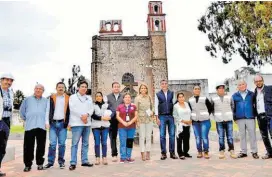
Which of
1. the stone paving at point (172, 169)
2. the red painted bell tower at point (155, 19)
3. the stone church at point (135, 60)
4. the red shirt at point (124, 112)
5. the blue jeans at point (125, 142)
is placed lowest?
the stone paving at point (172, 169)

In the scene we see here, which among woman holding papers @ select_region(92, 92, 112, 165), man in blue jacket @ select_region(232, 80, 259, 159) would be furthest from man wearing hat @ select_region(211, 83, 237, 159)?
woman holding papers @ select_region(92, 92, 112, 165)

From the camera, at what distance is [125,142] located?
604 centimetres

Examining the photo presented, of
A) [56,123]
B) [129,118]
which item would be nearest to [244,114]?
[129,118]

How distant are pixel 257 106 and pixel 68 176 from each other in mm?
3726

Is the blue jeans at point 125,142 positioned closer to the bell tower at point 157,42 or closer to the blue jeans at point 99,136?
the blue jeans at point 99,136

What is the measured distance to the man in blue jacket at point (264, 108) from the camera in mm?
5828

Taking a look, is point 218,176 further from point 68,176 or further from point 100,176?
point 68,176

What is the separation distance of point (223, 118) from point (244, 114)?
0.40 metres

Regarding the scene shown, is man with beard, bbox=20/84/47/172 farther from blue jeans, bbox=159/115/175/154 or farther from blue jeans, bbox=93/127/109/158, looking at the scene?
blue jeans, bbox=159/115/175/154

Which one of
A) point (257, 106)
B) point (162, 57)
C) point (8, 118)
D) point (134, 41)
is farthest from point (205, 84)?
point (8, 118)

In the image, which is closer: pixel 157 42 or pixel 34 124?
pixel 34 124

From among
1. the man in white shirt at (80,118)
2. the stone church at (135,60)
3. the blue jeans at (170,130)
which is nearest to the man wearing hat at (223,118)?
the blue jeans at (170,130)

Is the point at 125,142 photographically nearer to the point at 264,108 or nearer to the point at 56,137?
the point at 56,137

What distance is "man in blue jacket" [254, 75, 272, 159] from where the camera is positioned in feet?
19.1
